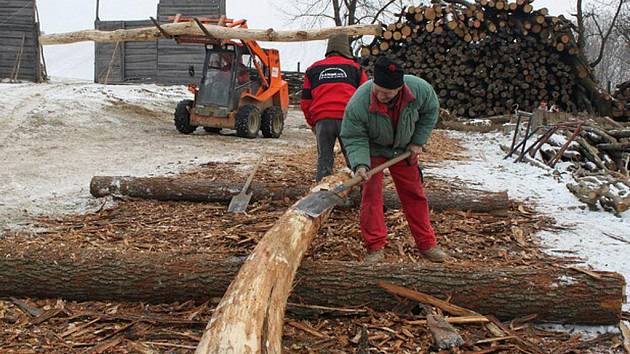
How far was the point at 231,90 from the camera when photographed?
12320 mm

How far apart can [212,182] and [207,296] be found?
2.95 metres

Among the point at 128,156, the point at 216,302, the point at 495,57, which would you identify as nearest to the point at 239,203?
the point at 216,302

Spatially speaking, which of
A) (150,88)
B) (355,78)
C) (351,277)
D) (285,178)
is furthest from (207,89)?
(351,277)

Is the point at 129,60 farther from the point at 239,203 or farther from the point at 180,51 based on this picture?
the point at 239,203

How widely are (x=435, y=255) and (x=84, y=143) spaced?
8.27 metres

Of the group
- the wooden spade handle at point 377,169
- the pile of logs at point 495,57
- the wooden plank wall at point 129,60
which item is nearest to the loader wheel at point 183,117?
the pile of logs at point 495,57

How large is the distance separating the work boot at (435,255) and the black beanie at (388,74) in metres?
1.38

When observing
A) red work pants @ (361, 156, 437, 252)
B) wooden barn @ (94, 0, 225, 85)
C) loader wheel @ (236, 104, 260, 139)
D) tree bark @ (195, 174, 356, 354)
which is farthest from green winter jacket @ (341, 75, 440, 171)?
wooden barn @ (94, 0, 225, 85)

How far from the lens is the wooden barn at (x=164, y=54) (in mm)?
23062

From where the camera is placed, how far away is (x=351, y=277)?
3779 mm

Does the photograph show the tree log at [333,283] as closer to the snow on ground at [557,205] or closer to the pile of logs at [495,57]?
the snow on ground at [557,205]

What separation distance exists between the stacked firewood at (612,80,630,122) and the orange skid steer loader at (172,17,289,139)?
10.0 meters

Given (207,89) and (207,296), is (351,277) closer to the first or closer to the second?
(207,296)

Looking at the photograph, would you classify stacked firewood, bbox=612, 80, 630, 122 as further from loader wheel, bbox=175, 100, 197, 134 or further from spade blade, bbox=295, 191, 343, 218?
spade blade, bbox=295, 191, 343, 218
